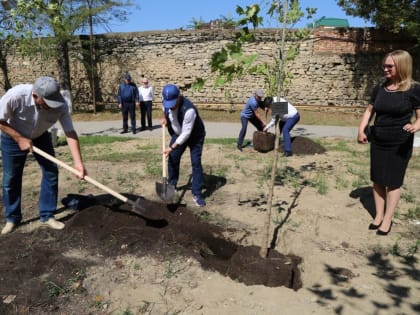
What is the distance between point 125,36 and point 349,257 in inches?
605

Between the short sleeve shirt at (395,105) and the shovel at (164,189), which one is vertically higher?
the short sleeve shirt at (395,105)

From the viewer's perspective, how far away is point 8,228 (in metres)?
4.07

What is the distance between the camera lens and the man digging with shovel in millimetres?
4270

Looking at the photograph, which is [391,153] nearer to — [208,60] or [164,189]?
[164,189]

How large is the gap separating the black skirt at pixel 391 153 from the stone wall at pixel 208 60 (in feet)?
36.4

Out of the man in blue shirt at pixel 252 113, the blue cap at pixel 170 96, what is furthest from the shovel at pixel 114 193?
the man in blue shirt at pixel 252 113

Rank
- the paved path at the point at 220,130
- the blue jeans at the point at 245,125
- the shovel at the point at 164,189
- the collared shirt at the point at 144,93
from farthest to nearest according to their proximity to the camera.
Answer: the collared shirt at the point at 144,93 → the paved path at the point at 220,130 → the blue jeans at the point at 245,125 → the shovel at the point at 164,189

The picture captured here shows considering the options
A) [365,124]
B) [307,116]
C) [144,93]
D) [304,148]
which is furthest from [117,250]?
[307,116]

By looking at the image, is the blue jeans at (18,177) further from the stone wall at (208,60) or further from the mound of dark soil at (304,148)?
the stone wall at (208,60)

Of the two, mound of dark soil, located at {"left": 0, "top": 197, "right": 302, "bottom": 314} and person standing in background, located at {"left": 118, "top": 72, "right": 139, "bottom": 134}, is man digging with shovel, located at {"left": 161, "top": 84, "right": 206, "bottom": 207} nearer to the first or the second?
mound of dark soil, located at {"left": 0, "top": 197, "right": 302, "bottom": 314}

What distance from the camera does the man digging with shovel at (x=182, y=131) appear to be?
427 cm

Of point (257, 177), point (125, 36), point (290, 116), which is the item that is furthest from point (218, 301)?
point (125, 36)

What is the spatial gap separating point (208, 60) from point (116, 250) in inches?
522

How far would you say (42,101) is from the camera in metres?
3.45
